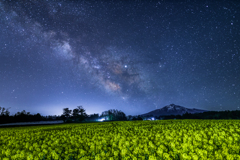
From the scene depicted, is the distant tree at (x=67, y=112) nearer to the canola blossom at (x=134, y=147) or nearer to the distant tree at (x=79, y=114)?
the distant tree at (x=79, y=114)

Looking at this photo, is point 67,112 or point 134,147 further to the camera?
point 67,112

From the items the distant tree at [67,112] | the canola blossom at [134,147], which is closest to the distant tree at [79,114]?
the distant tree at [67,112]

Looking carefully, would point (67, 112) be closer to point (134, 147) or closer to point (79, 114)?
point (79, 114)

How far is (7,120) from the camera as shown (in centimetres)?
5781

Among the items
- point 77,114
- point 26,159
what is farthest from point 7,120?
point 26,159

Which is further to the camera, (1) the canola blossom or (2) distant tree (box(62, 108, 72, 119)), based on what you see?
(2) distant tree (box(62, 108, 72, 119))

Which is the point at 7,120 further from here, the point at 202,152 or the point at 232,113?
the point at 232,113

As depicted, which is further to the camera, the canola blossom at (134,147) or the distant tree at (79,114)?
the distant tree at (79,114)

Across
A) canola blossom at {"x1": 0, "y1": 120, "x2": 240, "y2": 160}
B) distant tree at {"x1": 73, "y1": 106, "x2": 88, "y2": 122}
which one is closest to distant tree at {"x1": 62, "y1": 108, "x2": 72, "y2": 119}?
distant tree at {"x1": 73, "y1": 106, "x2": 88, "y2": 122}

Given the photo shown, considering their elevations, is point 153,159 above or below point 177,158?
above

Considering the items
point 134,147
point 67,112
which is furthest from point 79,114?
point 134,147

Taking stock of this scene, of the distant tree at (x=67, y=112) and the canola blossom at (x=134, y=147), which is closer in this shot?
the canola blossom at (x=134, y=147)

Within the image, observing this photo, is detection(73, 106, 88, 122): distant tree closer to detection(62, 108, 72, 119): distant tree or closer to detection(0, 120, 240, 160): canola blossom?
detection(62, 108, 72, 119): distant tree

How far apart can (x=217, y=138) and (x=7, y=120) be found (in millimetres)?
76453
